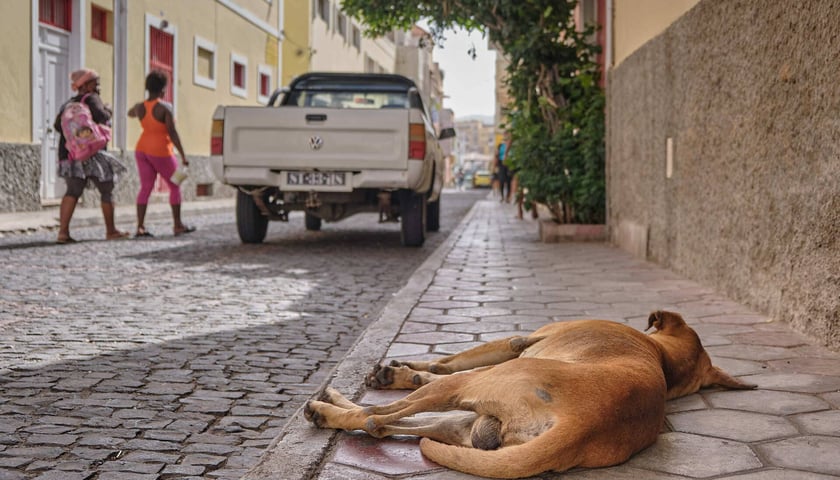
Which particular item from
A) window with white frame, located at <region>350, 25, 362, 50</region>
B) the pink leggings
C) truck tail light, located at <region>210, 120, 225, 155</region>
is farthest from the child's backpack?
window with white frame, located at <region>350, 25, 362, 50</region>

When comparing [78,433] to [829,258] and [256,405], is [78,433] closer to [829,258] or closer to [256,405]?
[256,405]

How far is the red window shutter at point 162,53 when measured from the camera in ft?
67.0

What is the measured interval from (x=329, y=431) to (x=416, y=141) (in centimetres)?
735

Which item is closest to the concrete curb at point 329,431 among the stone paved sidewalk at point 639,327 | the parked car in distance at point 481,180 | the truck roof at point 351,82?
the stone paved sidewalk at point 639,327

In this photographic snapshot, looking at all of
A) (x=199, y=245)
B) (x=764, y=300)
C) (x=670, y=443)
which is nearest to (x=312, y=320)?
(x=764, y=300)

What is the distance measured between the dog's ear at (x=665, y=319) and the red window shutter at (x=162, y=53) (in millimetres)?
17619

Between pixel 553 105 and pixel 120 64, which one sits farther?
pixel 120 64

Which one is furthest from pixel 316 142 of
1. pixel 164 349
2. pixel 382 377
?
pixel 382 377

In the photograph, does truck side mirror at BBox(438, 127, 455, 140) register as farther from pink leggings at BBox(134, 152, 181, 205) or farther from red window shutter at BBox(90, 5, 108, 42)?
red window shutter at BBox(90, 5, 108, 42)

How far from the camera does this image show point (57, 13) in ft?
54.1

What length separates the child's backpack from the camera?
35.0 feet

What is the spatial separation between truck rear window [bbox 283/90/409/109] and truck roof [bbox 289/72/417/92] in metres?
0.06

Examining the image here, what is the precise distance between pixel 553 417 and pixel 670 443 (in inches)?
24.7

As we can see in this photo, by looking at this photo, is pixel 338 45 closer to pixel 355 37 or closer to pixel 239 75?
pixel 355 37
